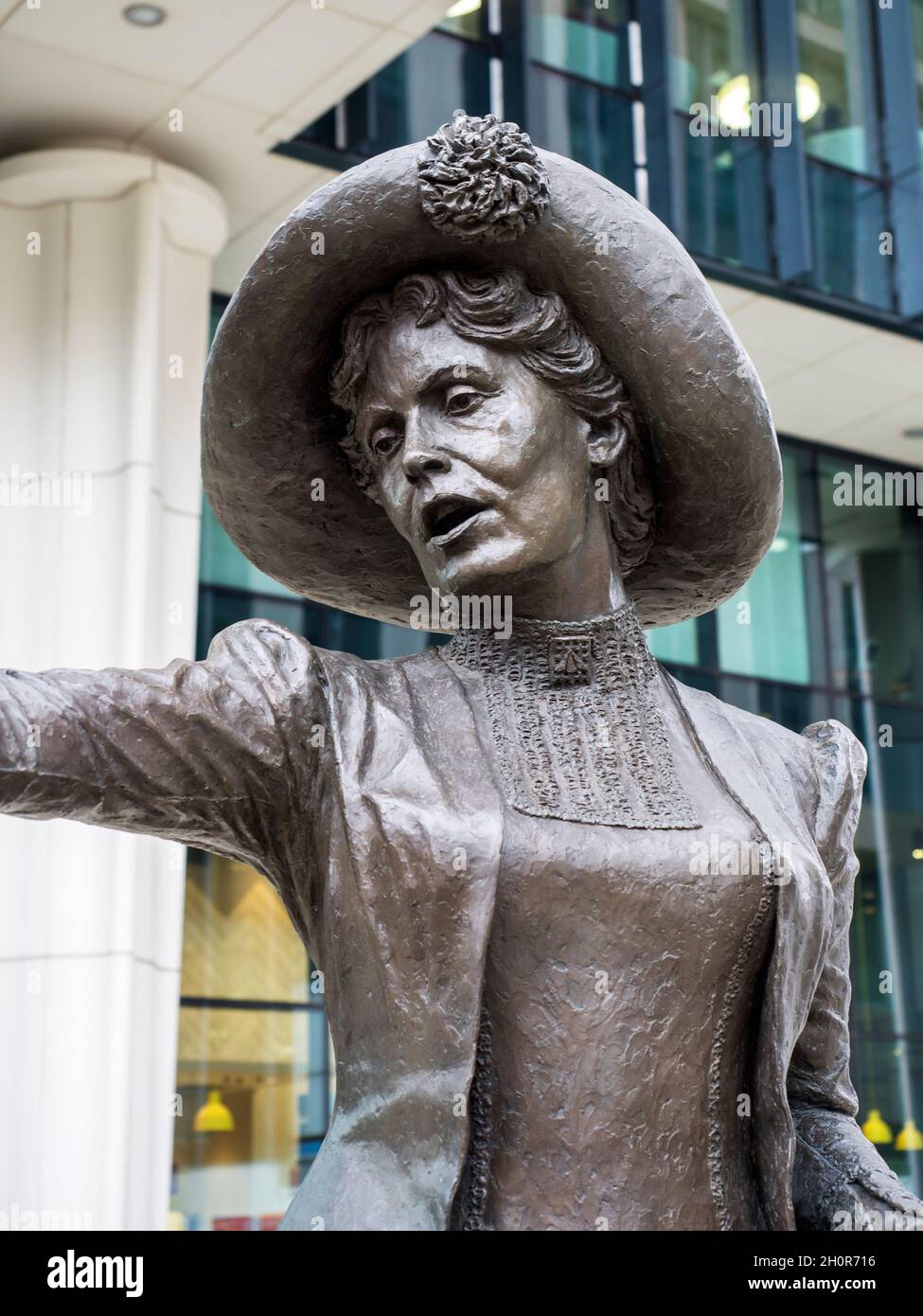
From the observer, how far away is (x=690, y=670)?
1294cm

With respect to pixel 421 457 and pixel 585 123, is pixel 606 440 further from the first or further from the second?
pixel 585 123

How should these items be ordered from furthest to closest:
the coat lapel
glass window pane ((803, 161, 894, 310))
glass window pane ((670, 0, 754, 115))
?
glass window pane ((803, 161, 894, 310)) < glass window pane ((670, 0, 754, 115)) < the coat lapel

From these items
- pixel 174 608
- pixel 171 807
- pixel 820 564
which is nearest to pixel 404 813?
pixel 171 807

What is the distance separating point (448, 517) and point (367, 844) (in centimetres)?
52

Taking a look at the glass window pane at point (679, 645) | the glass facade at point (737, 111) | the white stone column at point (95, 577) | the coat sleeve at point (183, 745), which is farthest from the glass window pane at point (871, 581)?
the coat sleeve at point (183, 745)

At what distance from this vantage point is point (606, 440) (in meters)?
2.71

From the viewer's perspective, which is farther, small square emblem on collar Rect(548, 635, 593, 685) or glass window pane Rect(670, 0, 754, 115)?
glass window pane Rect(670, 0, 754, 115)

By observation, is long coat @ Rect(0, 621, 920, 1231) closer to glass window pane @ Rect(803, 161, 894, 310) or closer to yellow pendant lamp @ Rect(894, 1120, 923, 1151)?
glass window pane @ Rect(803, 161, 894, 310)

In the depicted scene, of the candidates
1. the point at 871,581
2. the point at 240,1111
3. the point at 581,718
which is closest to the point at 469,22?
the point at 871,581

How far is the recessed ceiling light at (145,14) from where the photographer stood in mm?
7898

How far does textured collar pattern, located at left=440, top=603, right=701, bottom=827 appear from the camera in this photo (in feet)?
8.34

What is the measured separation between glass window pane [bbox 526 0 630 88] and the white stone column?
2.89m

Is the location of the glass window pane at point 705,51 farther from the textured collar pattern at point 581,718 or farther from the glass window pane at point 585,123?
the textured collar pattern at point 581,718

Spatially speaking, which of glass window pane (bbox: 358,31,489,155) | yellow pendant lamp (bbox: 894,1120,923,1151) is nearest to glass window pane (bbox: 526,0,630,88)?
glass window pane (bbox: 358,31,489,155)
